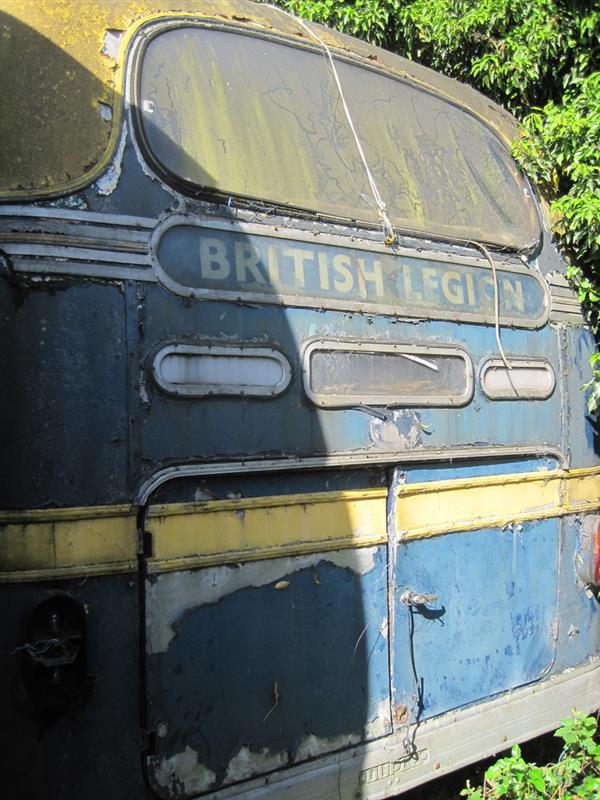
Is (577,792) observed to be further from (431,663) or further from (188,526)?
(188,526)

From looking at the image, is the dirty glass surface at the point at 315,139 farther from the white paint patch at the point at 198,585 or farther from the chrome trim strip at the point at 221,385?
the white paint patch at the point at 198,585

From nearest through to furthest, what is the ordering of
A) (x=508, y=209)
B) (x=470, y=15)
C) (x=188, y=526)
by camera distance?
(x=188, y=526) → (x=508, y=209) → (x=470, y=15)

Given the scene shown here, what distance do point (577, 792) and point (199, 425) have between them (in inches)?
79.6

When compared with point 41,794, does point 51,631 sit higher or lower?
higher

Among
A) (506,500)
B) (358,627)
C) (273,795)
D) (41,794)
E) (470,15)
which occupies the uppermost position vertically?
(470,15)

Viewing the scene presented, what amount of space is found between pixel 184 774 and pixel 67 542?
30.8 inches

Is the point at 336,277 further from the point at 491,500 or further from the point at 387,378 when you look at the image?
the point at 491,500

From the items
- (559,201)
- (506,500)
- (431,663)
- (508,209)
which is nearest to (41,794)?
(431,663)

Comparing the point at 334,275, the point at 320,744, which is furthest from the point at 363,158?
the point at 320,744

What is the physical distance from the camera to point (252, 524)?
2250 mm

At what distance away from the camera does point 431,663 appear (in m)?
2.68

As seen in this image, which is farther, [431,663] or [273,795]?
[431,663]

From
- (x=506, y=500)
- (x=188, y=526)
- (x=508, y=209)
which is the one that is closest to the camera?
(x=188, y=526)

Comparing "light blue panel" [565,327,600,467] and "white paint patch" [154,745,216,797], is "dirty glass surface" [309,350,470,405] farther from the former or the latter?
"white paint patch" [154,745,216,797]
